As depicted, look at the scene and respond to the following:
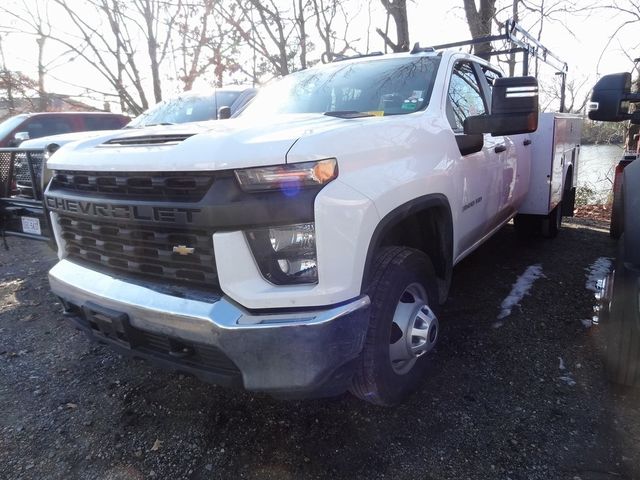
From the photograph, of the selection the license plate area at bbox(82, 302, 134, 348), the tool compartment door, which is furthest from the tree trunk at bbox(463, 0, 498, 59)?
the license plate area at bbox(82, 302, 134, 348)

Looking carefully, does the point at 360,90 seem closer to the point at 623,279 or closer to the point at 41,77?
the point at 623,279

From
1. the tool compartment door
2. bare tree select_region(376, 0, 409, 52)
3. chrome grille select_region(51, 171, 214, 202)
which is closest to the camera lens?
chrome grille select_region(51, 171, 214, 202)

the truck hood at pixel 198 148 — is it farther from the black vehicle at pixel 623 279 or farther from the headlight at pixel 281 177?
the black vehicle at pixel 623 279

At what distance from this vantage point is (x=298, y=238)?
6.32ft

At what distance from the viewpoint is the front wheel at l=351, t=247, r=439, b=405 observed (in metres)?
2.22

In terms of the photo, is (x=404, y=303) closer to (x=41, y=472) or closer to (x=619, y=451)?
(x=619, y=451)

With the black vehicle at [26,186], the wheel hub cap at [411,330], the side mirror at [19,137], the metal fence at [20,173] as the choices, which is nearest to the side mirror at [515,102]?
the wheel hub cap at [411,330]

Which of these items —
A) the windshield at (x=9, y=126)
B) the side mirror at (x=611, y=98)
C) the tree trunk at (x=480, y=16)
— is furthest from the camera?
the tree trunk at (x=480, y=16)

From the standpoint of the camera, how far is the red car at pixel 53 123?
846 centimetres

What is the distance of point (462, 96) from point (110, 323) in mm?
2785

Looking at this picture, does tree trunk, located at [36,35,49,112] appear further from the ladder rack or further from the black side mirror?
the black side mirror

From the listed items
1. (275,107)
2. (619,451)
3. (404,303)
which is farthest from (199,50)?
(619,451)

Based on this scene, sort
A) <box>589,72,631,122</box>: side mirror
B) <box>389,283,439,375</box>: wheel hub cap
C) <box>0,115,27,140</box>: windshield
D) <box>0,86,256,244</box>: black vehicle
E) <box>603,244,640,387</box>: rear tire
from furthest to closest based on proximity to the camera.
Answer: <box>0,115,27,140</box>: windshield, <box>0,86,256,244</box>: black vehicle, <box>589,72,631,122</box>: side mirror, <box>389,283,439,375</box>: wheel hub cap, <box>603,244,640,387</box>: rear tire

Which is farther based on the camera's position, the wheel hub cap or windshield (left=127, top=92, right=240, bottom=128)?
windshield (left=127, top=92, right=240, bottom=128)
